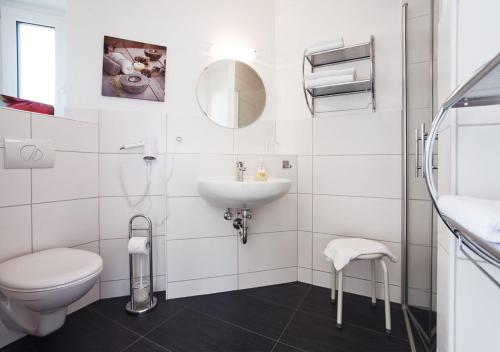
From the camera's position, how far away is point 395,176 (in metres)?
1.64

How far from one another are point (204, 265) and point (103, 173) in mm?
932

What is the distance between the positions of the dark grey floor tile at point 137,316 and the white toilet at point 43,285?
318 millimetres

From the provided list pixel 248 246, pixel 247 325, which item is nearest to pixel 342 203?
pixel 248 246

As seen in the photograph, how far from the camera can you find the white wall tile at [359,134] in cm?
165

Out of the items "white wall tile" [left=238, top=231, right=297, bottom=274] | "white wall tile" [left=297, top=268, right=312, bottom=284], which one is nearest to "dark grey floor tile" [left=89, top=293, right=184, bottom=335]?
"white wall tile" [left=238, top=231, right=297, bottom=274]

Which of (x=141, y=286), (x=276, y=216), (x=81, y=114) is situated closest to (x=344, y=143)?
(x=276, y=216)

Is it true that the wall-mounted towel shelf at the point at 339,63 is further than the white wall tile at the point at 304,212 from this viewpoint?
No

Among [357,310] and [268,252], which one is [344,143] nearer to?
[268,252]

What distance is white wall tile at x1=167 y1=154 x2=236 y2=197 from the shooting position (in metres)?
1.70

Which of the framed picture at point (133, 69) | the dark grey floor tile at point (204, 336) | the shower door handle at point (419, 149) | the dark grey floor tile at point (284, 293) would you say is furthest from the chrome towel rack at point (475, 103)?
the framed picture at point (133, 69)

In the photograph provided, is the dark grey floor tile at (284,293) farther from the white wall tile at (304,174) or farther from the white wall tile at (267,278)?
the white wall tile at (304,174)

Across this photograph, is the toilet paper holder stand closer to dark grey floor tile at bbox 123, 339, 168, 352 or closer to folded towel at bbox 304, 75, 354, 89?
dark grey floor tile at bbox 123, 339, 168, 352

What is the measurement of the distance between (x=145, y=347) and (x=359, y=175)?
5.32ft

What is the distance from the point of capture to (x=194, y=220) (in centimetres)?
173
